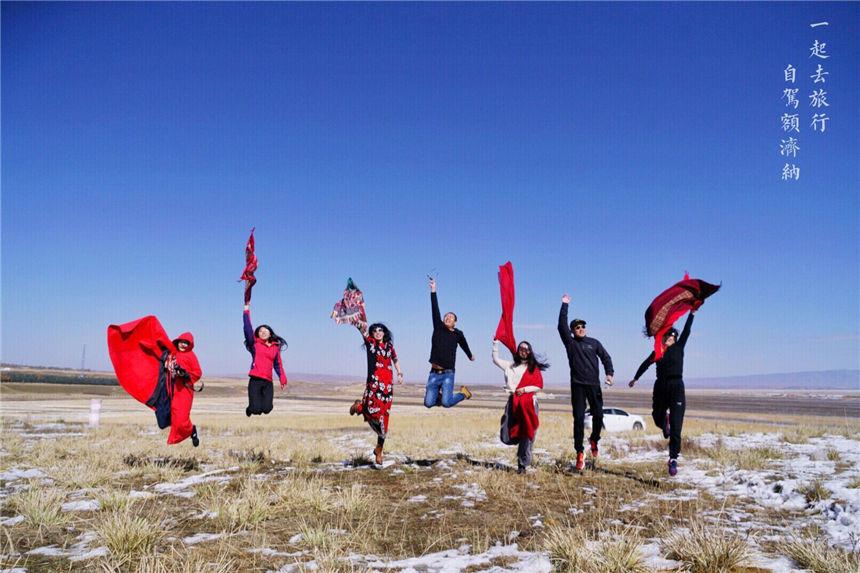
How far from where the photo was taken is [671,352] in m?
8.87

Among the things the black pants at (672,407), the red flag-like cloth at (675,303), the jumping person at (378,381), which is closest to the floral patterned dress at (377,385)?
Result: the jumping person at (378,381)

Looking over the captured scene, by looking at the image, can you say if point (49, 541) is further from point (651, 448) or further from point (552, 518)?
point (651, 448)

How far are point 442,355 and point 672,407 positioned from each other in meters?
3.82

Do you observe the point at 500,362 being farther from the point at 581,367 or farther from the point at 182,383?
the point at 182,383

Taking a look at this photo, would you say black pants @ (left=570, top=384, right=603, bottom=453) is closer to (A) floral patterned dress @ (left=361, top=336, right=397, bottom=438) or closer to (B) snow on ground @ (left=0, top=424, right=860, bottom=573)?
(B) snow on ground @ (left=0, top=424, right=860, bottom=573)

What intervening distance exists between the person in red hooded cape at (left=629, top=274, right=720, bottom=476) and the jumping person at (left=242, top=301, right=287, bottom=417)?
6.38 metres

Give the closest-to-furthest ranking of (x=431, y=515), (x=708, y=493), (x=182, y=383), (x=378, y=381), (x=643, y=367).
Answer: (x=431, y=515)
(x=708, y=493)
(x=643, y=367)
(x=378, y=381)
(x=182, y=383)

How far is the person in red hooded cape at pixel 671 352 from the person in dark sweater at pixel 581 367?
654mm

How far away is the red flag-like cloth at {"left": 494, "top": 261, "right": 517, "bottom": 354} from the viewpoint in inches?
369

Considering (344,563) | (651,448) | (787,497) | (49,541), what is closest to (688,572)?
(344,563)

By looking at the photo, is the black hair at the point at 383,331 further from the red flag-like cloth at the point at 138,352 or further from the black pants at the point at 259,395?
the red flag-like cloth at the point at 138,352

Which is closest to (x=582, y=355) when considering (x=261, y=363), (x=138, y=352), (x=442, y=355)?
(x=442, y=355)

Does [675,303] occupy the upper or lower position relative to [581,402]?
upper

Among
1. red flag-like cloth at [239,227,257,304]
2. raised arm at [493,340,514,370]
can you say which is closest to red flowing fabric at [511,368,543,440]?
raised arm at [493,340,514,370]
